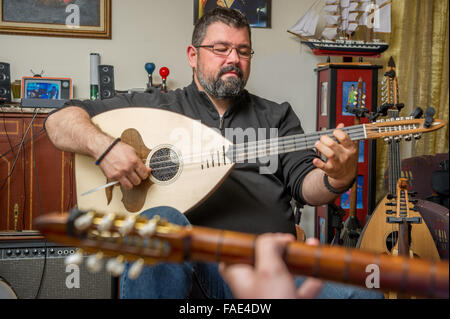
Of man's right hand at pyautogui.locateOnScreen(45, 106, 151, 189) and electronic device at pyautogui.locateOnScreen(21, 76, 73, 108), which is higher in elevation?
electronic device at pyautogui.locateOnScreen(21, 76, 73, 108)

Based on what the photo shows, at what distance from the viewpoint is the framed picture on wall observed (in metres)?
3.12

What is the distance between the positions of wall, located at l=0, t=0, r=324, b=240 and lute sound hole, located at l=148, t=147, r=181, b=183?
1.85 m

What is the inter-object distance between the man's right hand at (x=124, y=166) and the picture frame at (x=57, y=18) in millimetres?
1956

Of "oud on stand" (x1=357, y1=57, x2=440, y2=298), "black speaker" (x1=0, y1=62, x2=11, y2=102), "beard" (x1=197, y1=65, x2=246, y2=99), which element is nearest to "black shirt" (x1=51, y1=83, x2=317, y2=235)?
"beard" (x1=197, y1=65, x2=246, y2=99)

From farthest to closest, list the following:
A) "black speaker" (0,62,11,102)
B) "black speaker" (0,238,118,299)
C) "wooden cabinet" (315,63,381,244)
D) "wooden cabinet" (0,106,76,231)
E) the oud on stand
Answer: "wooden cabinet" (315,63,381,244)
"black speaker" (0,62,11,102)
"wooden cabinet" (0,106,76,231)
the oud on stand
"black speaker" (0,238,118,299)

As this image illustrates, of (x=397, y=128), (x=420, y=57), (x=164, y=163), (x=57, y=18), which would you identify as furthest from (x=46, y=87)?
(x=420, y=57)

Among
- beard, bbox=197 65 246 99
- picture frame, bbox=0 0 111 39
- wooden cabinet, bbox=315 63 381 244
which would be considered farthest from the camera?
wooden cabinet, bbox=315 63 381 244

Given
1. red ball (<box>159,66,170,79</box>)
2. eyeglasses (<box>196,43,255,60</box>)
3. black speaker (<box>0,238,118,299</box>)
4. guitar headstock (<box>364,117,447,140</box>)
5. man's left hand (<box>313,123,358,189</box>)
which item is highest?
red ball (<box>159,66,170,79</box>)

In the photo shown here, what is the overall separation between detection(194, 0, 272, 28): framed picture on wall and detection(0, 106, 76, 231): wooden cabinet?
1.32 meters

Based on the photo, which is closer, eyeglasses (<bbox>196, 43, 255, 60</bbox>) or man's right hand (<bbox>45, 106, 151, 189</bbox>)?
man's right hand (<bbox>45, 106, 151, 189</bbox>)

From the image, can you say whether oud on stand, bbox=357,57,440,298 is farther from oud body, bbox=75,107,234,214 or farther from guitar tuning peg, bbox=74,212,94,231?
guitar tuning peg, bbox=74,212,94,231

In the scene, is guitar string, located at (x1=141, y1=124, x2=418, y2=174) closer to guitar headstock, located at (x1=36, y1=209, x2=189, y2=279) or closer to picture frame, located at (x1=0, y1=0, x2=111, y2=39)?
guitar headstock, located at (x1=36, y1=209, x2=189, y2=279)

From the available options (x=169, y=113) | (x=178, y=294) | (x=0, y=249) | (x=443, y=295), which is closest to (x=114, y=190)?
Answer: (x=169, y=113)

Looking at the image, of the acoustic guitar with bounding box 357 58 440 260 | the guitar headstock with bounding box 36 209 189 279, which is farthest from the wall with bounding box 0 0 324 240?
the guitar headstock with bounding box 36 209 189 279
